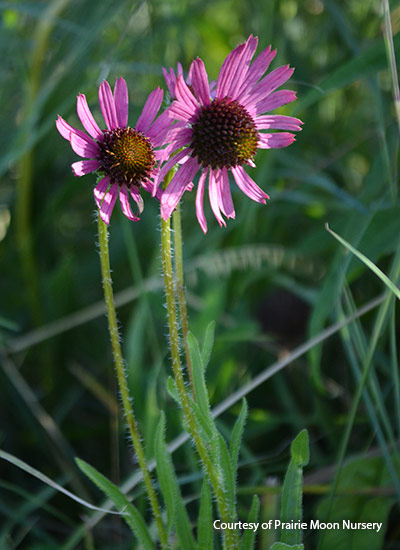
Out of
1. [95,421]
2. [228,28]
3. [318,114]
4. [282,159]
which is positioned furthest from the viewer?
[228,28]

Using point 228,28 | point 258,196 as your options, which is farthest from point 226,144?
point 228,28

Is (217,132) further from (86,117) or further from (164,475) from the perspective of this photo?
(164,475)

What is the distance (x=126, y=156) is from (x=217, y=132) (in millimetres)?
81

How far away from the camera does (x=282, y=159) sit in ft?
Result: 4.61

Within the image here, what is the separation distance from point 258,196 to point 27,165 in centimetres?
88

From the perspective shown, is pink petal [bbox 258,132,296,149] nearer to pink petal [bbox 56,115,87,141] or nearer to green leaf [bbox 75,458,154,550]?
pink petal [bbox 56,115,87,141]

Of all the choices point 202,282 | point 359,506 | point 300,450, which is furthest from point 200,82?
point 202,282

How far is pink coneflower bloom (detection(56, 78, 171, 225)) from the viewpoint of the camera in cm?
52

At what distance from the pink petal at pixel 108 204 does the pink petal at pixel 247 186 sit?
12 cm

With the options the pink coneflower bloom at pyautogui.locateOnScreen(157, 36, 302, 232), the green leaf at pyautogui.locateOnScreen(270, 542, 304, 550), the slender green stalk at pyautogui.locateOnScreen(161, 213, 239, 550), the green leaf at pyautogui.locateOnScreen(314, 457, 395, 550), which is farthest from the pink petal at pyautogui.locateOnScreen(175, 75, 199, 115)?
the green leaf at pyautogui.locateOnScreen(314, 457, 395, 550)

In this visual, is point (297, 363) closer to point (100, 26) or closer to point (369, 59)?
point (369, 59)

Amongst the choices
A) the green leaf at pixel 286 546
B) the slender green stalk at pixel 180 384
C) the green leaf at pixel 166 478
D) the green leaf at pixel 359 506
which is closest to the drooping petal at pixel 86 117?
the slender green stalk at pixel 180 384

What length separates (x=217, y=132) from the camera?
527 mm

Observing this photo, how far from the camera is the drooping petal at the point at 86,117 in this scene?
51 cm
